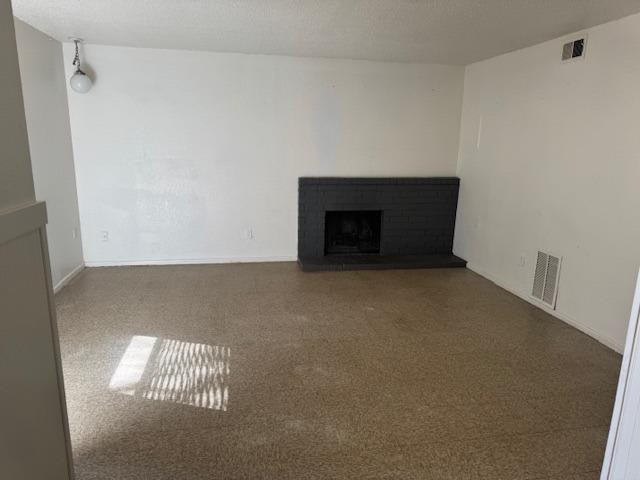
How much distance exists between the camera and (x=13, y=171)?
3.84 ft

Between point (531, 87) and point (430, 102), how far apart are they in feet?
4.30

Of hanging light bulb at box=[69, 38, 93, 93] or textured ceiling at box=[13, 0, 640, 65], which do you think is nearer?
textured ceiling at box=[13, 0, 640, 65]

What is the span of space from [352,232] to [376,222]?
320 millimetres

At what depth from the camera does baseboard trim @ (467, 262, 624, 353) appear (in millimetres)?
3018

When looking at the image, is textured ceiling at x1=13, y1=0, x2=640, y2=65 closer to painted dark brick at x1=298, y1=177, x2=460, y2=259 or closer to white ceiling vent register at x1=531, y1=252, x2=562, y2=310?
painted dark brick at x1=298, y1=177, x2=460, y2=259

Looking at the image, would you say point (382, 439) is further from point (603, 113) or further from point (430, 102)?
point (430, 102)

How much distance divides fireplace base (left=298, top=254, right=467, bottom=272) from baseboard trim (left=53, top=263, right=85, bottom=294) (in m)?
2.30

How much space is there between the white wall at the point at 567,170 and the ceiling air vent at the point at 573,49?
6cm

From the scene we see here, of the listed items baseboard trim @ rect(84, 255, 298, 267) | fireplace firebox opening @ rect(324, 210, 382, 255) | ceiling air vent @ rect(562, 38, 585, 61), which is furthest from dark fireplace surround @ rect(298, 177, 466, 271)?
ceiling air vent @ rect(562, 38, 585, 61)

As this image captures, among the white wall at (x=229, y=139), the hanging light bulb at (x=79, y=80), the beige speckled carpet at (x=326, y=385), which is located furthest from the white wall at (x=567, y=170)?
the hanging light bulb at (x=79, y=80)

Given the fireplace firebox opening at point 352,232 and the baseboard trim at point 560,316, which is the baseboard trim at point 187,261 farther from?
the baseboard trim at point 560,316

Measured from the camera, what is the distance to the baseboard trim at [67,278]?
3846 millimetres

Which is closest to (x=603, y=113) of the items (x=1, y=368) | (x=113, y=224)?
(x=1, y=368)

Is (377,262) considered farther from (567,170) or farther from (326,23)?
(326,23)
